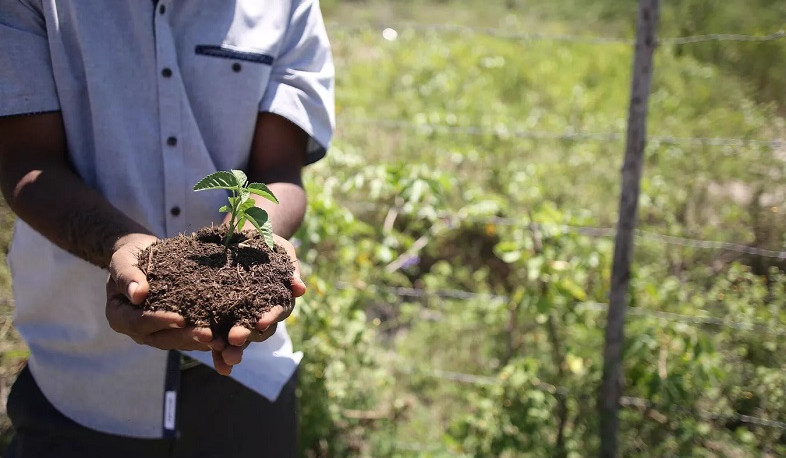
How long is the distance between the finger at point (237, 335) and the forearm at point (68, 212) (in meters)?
0.30

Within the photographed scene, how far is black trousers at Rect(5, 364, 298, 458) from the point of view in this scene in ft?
4.70

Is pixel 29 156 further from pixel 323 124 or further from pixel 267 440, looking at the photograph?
pixel 267 440

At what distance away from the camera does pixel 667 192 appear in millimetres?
3652

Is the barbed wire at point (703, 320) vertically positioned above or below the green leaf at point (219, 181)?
below

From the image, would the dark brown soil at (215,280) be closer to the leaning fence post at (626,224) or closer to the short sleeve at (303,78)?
the short sleeve at (303,78)

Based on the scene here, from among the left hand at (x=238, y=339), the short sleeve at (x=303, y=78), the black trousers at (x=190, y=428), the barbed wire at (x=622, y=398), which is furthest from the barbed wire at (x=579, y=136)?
the left hand at (x=238, y=339)

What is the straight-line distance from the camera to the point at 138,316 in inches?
43.3

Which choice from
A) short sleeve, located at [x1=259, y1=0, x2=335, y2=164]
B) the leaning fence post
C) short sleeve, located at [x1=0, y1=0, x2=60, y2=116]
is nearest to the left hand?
short sleeve, located at [x1=259, y1=0, x2=335, y2=164]

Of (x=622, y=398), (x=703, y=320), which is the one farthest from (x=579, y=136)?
(x=622, y=398)

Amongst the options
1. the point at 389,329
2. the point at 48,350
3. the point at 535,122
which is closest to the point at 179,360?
the point at 48,350

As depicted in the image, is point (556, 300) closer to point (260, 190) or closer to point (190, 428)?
point (190, 428)

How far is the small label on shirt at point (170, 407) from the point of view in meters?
1.42

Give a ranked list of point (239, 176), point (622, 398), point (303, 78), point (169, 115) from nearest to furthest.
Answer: point (239, 176)
point (169, 115)
point (303, 78)
point (622, 398)

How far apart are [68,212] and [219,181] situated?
0.29 m
